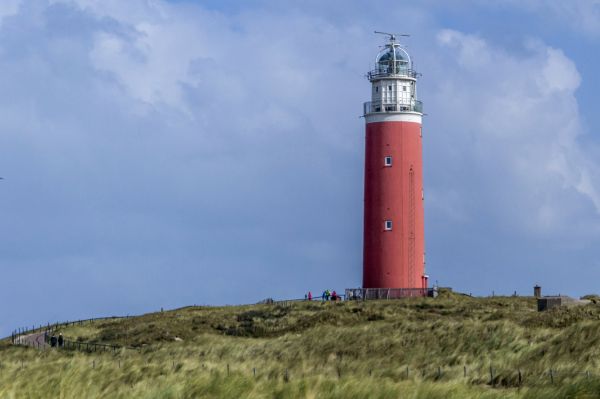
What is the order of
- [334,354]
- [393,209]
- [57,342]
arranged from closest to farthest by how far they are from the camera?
1. [334,354]
2. [57,342]
3. [393,209]

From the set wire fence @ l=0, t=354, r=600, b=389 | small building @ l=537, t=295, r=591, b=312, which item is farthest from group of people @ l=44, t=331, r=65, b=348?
small building @ l=537, t=295, r=591, b=312

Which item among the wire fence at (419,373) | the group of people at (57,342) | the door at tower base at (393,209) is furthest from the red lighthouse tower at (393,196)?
the wire fence at (419,373)

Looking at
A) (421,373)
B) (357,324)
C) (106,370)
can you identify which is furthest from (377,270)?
(106,370)

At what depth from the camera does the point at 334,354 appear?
1868 inches

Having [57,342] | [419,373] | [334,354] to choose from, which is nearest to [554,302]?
[334,354]

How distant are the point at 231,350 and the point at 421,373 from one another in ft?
48.6

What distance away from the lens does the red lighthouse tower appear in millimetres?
66125

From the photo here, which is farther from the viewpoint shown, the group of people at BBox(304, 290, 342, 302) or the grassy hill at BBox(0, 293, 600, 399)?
the group of people at BBox(304, 290, 342, 302)

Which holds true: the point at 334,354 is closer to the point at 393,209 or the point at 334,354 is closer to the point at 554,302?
the point at 554,302

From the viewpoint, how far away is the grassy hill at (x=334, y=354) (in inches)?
1013

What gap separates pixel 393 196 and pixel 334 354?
66.4 ft

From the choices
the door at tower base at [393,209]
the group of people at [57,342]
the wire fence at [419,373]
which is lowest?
the wire fence at [419,373]

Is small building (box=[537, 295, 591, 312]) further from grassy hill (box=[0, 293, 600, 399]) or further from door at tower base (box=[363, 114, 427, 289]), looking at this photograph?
door at tower base (box=[363, 114, 427, 289])

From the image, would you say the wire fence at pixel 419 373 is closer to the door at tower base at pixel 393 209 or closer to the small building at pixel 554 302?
the small building at pixel 554 302
